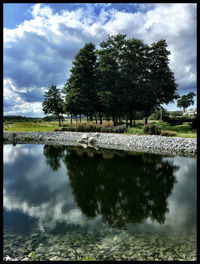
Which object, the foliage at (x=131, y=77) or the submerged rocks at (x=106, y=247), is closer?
the submerged rocks at (x=106, y=247)

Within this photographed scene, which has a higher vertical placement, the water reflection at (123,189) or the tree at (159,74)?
the tree at (159,74)

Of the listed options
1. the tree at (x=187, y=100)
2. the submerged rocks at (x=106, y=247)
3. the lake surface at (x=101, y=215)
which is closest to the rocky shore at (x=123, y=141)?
the lake surface at (x=101, y=215)

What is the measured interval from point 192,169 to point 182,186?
2782mm

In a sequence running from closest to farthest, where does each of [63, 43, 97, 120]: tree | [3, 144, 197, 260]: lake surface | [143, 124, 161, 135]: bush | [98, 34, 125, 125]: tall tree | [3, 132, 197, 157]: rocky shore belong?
[3, 144, 197, 260]: lake surface < [3, 132, 197, 157]: rocky shore < [143, 124, 161, 135]: bush < [98, 34, 125, 125]: tall tree < [63, 43, 97, 120]: tree

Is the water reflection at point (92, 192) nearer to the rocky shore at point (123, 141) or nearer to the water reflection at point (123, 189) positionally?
the water reflection at point (123, 189)

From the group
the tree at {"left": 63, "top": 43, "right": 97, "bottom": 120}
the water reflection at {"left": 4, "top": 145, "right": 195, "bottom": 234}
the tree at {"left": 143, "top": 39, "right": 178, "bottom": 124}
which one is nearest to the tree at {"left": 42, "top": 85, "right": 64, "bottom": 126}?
the tree at {"left": 63, "top": 43, "right": 97, "bottom": 120}

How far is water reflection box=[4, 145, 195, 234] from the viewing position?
5137mm

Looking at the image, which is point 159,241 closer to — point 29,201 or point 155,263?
point 155,263

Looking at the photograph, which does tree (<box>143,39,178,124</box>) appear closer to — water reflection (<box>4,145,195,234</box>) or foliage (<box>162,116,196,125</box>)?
foliage (<box>162,116,196,125</box>)

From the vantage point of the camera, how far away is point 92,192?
6773mm

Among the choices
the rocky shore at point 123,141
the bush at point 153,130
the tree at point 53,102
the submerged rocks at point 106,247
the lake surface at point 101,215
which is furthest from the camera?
the tree at point 53,102

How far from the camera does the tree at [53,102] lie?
147ft

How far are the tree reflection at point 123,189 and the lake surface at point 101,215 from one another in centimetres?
3

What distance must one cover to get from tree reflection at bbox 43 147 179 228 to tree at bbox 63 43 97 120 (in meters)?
21.0
